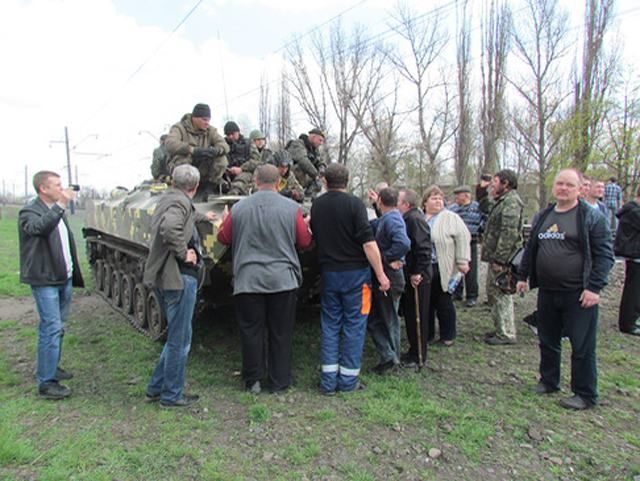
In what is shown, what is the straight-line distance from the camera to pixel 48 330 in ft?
13.9

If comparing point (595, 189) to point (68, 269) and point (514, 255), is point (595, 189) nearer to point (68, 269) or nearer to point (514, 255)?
point (514, 255)

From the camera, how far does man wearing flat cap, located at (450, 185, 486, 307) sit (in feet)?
24.0

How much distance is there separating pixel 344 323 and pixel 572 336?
178cm

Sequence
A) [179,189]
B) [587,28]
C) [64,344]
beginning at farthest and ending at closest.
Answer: [587,28]
[64,344]
[179,189]

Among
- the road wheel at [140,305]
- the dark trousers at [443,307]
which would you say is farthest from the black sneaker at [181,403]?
the dark trousers at [443,307]

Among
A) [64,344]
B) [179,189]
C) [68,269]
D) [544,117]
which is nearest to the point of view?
[179,189]

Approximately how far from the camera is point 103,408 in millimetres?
4098

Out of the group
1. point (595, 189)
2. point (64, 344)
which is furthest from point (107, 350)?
point (595, 189)

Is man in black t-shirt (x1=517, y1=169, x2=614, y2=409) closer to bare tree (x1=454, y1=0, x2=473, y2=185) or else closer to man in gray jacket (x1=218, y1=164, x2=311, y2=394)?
man in gray jacket (x1=218, y1=164, x2=311, y2=394)

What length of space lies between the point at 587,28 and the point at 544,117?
333 cm

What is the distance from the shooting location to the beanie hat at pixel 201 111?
20.1 feet

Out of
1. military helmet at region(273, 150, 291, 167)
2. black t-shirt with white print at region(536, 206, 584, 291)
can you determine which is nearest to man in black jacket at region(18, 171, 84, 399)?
military helmet at region(273, 150, 291, 167)

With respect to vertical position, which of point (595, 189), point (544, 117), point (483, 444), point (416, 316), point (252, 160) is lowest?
point (483, 444)

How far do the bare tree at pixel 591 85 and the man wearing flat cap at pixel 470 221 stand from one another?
1067cm
